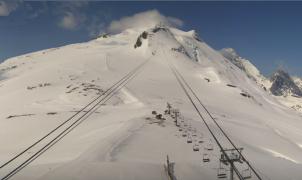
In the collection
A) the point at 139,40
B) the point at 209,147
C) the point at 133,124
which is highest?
the point at 139,40

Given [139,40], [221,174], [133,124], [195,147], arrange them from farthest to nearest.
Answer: [139,40], [133,124], [195,147], [221,174]

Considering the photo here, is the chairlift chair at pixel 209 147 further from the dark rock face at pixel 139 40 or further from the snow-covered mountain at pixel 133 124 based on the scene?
the dark rock face at pixel 139 40

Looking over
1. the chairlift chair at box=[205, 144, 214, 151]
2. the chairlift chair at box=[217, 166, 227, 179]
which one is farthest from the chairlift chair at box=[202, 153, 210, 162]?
the chairlift chair at box=[205, 144, 214, 151]

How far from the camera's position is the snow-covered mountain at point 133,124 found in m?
30.2

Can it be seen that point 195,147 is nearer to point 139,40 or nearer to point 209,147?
point 209,147

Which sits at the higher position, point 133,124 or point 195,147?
point 133,124

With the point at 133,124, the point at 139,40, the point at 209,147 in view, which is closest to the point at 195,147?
the point at 209,147

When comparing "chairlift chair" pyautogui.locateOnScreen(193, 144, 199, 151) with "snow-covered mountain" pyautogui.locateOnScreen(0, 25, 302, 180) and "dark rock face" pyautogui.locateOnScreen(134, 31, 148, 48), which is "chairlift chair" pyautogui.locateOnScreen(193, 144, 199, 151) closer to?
"snow-covered mountain" pyautogui.locateOnScreen(0, 25, 302, 180)

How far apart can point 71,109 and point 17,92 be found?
22302mm

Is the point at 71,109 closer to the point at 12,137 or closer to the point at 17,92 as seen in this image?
the point at 12,137


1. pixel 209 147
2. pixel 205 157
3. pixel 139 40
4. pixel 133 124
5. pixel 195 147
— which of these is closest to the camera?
pixel 205 157

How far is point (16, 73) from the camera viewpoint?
107 metres

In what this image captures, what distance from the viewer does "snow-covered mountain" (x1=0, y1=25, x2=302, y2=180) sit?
30172 millimetres

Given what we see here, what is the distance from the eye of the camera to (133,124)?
43.4 m
